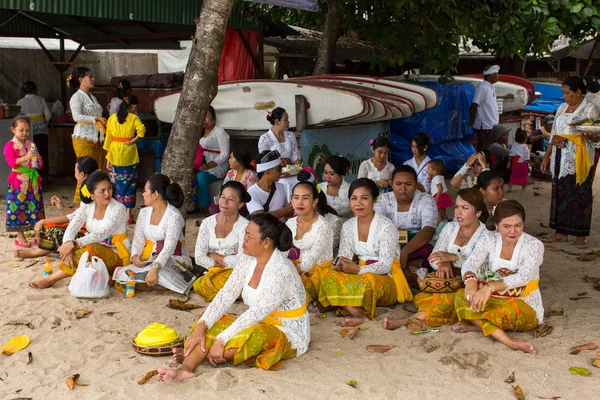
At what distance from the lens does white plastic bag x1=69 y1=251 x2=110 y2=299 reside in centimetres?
584

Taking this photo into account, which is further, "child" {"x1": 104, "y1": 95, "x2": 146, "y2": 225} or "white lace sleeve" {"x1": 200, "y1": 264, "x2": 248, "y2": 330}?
"child" {"x1": 104, "y1": 95, "x2": 146, "y2": 225}

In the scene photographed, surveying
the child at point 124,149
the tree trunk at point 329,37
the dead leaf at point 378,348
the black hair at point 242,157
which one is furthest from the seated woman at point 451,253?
the tree trunk at point 329,37

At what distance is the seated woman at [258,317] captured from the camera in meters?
4.40

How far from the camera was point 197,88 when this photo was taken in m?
6.84

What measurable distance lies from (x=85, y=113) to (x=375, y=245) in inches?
196

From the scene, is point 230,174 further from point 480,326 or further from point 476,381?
point 476,381

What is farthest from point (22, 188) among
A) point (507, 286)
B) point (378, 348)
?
point (507, 286)

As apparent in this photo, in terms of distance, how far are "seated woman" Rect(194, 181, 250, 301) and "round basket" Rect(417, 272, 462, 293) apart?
1.50 meters

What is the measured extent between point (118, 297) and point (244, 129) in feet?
13.1

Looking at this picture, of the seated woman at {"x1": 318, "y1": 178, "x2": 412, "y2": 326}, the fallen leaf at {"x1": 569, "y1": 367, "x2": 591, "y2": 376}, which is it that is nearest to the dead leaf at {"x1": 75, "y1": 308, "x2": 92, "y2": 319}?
the seated woman at {"x1": 318, "y1": 178, "x2": 412, "y2": 326}

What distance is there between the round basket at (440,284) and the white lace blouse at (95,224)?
2.62m

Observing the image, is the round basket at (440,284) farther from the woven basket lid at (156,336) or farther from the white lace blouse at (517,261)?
the woven basket lid at (156,336)

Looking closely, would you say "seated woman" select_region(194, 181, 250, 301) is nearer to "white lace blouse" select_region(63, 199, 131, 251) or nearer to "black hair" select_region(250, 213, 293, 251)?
"white lace blouse" select_region(63, 199, 131, 251)

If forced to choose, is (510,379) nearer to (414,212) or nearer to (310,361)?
(310,361)
